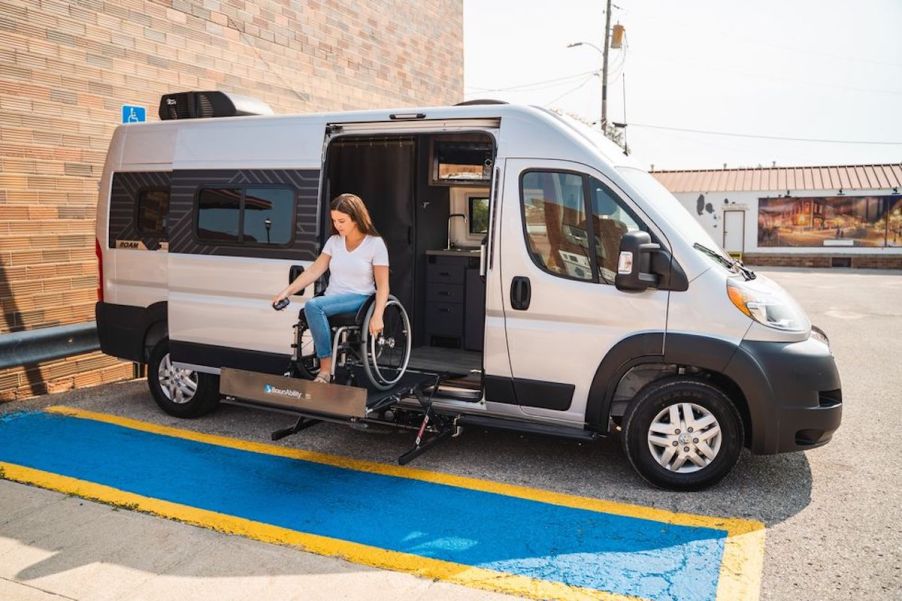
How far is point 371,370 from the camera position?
529 cm

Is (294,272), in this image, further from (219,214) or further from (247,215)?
(219,214)

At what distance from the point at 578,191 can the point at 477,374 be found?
1702 mm

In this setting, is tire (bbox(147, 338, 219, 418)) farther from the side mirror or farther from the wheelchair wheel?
the side mirror

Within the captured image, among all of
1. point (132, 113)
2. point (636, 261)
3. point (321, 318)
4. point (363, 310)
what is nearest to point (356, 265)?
point (363, 310)

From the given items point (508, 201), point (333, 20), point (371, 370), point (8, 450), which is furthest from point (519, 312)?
point (333, 20)

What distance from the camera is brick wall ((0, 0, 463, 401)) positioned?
7.07 meters

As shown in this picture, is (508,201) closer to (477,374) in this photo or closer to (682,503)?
(477,374)

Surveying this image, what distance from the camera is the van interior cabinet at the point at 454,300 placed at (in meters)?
7.21

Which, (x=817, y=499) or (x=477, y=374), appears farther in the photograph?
(x=477, y=374)

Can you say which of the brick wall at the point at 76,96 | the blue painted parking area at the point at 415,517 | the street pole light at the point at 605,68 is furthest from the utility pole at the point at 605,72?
the blue painted parking area at the point at 415,517

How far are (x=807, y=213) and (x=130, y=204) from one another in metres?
30.2

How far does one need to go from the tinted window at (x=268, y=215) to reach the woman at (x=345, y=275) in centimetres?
52

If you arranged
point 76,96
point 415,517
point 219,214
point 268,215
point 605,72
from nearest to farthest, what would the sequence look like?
point 415,517, point 268,215, point 219,214, point 76,96, point 605,72

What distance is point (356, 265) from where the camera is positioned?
17.6 feet
